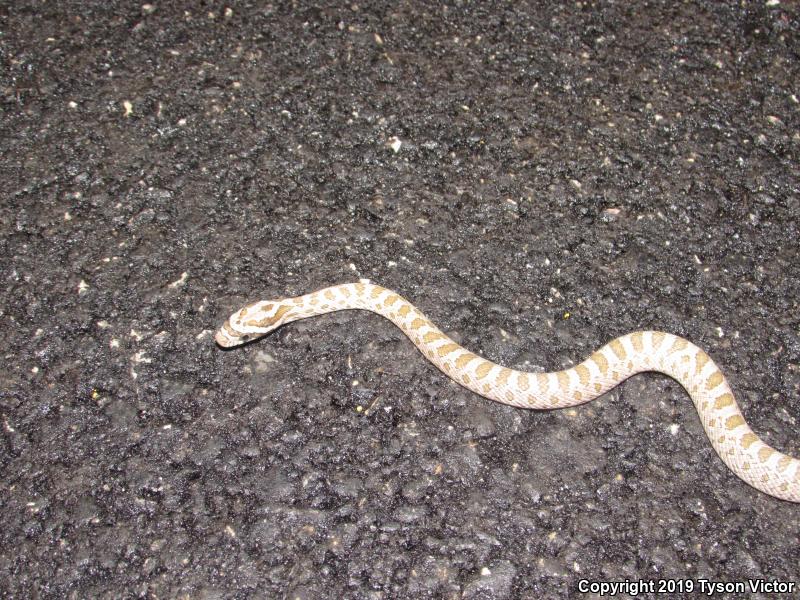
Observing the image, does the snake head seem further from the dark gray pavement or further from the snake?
the dark gray pavement

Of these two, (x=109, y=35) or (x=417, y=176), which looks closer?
(x=417, y=176)

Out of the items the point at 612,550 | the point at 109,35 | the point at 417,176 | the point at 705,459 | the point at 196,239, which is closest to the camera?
the point at 612,550

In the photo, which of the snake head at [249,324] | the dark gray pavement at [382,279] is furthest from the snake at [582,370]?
the dark gray pavement at [382,279]

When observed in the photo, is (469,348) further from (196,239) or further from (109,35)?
(109,35)

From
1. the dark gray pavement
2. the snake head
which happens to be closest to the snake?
the snake head

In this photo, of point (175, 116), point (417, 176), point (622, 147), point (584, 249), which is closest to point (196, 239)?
point (175, 116)

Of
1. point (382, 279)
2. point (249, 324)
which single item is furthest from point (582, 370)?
point (249, 324)

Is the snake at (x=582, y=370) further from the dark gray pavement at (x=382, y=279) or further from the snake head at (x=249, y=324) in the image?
the dark gray pavement at (x=382, y=279)
